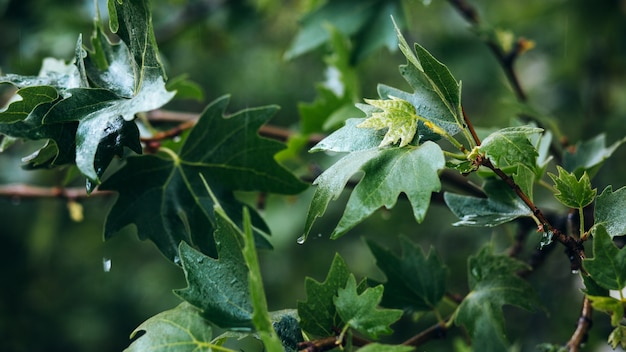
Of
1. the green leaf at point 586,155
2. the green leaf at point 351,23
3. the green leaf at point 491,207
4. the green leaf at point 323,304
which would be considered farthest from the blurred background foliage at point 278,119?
the green leaf at point 323,304

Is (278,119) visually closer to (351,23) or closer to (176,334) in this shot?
(351,23)

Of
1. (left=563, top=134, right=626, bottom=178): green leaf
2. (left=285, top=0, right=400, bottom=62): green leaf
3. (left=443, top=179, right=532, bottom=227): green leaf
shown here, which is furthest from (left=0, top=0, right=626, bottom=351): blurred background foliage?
(left=443, top=179, right=532, bottom=227): green leaf

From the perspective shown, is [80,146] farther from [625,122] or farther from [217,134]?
[625,122]

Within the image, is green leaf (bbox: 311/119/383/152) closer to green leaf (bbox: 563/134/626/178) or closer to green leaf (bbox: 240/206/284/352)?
green leaf (bbox: 240/206/284/352)

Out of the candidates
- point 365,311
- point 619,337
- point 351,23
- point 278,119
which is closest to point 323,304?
point 365,311

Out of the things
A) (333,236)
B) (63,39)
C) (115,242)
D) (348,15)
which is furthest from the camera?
(115,242)

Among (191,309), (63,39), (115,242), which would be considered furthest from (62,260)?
(191,309)

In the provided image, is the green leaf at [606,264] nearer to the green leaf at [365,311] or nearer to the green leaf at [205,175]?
the green leaf at [365,311]
